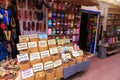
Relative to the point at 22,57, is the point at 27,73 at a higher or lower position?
lower

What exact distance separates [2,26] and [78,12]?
2.90 meters

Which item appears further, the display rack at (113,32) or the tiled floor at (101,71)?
the display rack at (113,32)

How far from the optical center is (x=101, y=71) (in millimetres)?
5070

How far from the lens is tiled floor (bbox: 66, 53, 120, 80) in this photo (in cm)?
451

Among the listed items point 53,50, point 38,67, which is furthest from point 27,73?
point 53,50

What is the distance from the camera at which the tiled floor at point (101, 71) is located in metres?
4.51

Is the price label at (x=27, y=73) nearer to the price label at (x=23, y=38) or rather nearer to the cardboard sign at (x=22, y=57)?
the cardboard sign at (x=22, y=57)

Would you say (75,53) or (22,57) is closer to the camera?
(22,57)

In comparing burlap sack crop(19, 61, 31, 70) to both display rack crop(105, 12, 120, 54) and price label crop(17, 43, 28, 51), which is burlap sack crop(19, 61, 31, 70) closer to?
price label crop(17, 43, 28, 51)

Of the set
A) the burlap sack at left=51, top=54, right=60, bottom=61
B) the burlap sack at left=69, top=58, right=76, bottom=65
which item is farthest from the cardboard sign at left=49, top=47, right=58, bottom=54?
the burlap sack at left=69, top=58, right=76, bottom=65

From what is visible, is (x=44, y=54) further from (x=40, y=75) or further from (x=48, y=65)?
(x=40, y=75)

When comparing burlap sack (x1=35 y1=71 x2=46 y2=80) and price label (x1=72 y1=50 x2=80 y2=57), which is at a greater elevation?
price label (x1=72 y1=50 x2=80 y2=57)

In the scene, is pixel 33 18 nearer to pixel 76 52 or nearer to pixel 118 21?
pixel 76 52

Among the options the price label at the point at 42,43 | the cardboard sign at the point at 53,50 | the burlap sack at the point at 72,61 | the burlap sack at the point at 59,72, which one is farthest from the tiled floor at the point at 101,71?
the price label at the point at 42,43
